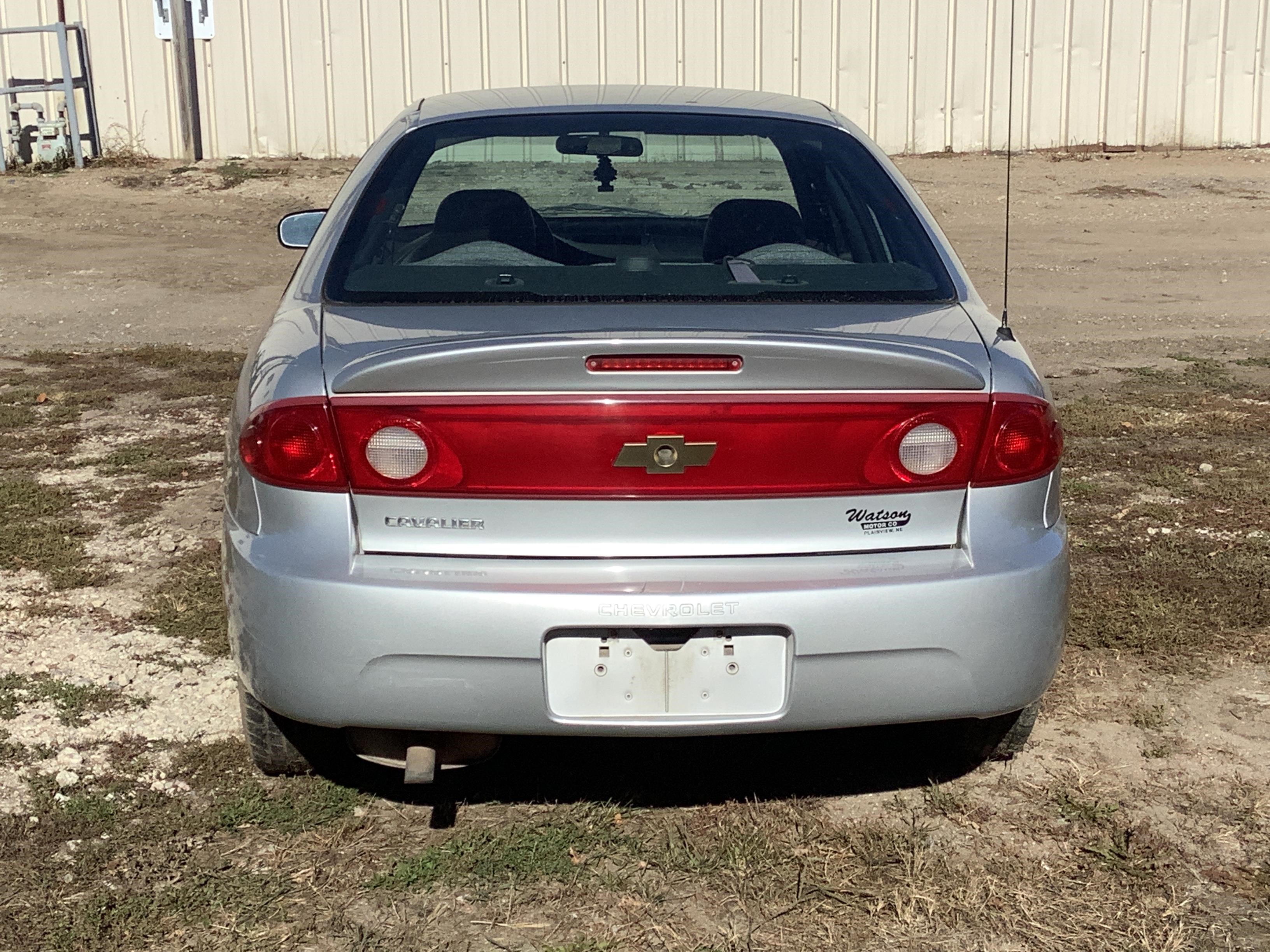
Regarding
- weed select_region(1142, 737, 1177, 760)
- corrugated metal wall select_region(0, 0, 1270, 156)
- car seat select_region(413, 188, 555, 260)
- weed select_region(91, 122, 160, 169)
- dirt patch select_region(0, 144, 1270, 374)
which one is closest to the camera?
weed select_region(1142, 737, 1177, 760)

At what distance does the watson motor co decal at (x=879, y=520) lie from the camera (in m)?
2.74

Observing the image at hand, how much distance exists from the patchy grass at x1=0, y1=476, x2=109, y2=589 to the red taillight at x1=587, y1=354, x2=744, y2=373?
2544 mm

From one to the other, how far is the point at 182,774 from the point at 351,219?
129 centimetres

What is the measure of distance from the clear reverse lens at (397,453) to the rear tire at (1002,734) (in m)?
1.33

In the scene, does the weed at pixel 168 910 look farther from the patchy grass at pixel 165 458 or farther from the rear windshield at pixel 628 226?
the patchy grass at pixel 165 458

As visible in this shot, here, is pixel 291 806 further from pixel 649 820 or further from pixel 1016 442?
pixel 1016 442

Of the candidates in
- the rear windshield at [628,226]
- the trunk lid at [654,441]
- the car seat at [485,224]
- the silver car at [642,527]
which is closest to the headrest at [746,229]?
the rear windshield at [628,226]

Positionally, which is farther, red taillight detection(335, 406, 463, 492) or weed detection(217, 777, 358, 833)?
weed detection(217, 777, 358, 833)

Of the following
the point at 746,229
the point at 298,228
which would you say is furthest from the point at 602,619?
the point at 298,228

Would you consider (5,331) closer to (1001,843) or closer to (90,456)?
(90,456)

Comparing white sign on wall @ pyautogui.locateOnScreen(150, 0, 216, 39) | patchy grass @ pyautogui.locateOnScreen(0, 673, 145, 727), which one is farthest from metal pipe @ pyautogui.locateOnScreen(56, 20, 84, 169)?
patchy grass @ pyautogui.locateOnScreen(0, 673, 145, 727)

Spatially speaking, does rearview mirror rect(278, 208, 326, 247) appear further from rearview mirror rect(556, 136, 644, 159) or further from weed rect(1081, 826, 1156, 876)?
weed rect(1081, 826, 1156, 876)

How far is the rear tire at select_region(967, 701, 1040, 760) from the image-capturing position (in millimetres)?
3258

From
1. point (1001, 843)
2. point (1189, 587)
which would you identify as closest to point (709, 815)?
point (1001, 843)
